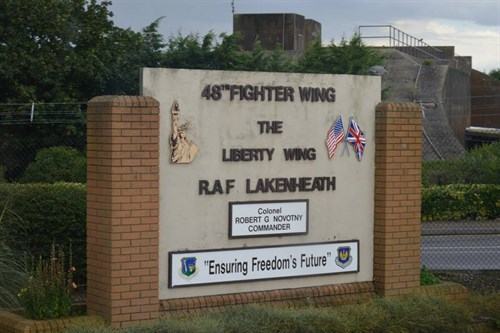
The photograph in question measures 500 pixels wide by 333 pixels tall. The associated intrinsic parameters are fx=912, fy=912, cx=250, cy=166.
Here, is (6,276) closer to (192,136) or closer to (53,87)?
(192,136)

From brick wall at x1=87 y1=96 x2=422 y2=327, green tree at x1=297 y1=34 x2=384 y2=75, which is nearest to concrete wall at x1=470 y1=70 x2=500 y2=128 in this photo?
green tree at x1=297 y1=34 x2=384 y2=75

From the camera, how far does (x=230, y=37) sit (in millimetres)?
30359

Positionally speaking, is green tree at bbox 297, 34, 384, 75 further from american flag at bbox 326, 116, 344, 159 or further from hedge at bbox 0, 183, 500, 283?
american flag at bbox 326, 116, 344, 159

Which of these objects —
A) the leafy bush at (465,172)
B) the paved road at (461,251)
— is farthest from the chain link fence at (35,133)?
the leafy bush at (465,172)

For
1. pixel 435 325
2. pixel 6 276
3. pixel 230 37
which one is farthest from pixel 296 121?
pixel 230 37

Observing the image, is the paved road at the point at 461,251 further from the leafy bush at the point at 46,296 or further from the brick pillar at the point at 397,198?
the leafy bush at the point at 46,296

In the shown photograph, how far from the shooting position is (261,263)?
31.5 ft

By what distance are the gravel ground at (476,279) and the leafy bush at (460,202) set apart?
12.6 m

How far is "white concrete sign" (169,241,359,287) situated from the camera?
9117 millimetres

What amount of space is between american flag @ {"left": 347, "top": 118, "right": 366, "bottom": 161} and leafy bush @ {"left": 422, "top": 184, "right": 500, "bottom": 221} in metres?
17.1

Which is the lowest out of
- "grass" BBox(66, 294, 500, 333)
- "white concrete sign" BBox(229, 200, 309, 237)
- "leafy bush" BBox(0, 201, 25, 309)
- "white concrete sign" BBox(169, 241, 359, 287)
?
"grass" BBox(66, 294, 500, 333)

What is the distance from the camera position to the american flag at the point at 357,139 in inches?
404

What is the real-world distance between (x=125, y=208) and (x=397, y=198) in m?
3.42

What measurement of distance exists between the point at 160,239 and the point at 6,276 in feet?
8.04
